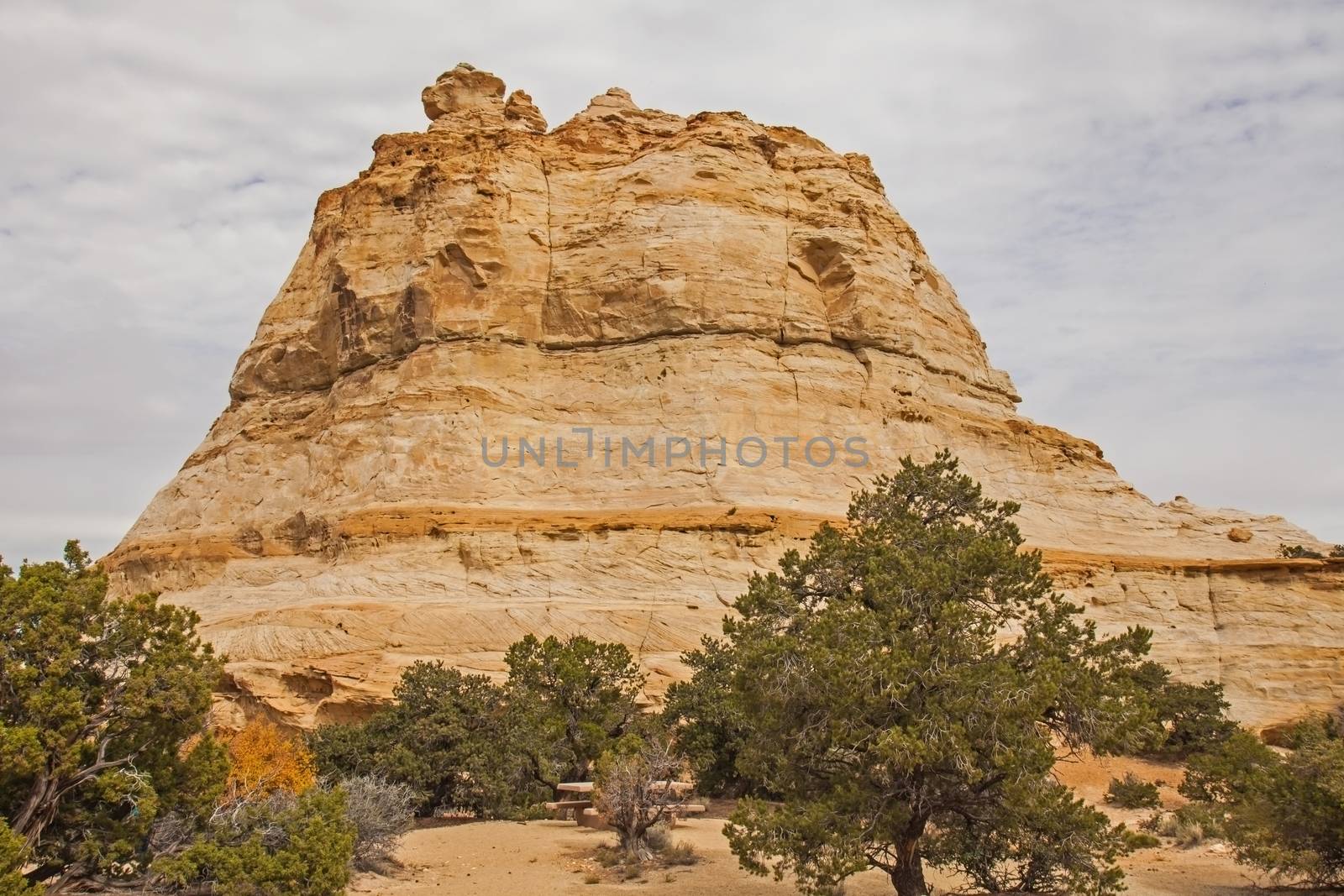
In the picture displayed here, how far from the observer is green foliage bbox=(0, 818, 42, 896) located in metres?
9.27

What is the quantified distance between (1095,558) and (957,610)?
1250 inches

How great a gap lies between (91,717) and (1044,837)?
981 centimetres

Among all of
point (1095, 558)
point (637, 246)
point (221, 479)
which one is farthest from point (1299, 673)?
point (221, 479)

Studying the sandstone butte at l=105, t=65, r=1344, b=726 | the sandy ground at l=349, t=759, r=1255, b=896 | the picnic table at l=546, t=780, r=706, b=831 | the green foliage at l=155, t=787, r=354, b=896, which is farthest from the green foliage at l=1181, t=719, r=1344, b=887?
the sandstone butte at l=105, t=65, r=1344, b=726

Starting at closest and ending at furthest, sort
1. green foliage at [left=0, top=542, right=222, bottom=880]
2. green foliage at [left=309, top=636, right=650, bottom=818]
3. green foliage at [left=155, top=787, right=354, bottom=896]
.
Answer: green foliage at [left=0, top=542, right=222, bottom=880], green foliage at [left=155, top=787, right=354, bottom=896], green foliage at [left=309, top=636, right=650, bottom=818]

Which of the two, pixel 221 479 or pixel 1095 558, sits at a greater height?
pixel 221 479

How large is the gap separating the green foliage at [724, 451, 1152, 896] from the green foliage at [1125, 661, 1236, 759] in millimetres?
18720

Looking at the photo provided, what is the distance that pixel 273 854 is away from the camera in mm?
11719

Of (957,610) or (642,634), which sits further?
(642,634)

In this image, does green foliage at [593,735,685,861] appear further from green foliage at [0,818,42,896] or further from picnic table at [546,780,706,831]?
green foliage at [0,818,42,896]

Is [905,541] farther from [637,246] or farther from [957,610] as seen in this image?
[637,246]

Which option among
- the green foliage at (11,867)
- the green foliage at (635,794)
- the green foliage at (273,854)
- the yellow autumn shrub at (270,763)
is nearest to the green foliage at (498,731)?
the yellow autumn shrub at (270,763)

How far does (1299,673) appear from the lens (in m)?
A: 35.1

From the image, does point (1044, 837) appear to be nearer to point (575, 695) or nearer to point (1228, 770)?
point (1228, 770)
